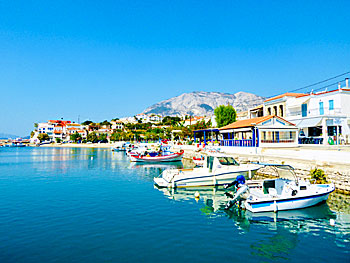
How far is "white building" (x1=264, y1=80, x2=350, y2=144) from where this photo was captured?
3362 centimetres

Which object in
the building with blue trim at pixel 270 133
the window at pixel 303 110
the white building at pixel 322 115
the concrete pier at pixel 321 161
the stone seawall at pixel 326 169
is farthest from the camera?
the window at pixel 303 110

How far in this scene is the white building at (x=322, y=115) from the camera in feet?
110

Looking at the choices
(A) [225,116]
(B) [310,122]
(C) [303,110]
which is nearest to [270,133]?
(B) [310,122]

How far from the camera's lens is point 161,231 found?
11555 millimetres

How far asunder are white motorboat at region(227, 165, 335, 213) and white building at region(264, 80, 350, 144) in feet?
68.2

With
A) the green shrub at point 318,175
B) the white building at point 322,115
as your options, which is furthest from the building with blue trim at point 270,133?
the green shrub at point 318,175

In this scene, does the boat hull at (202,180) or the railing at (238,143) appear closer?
the boat hull at (202,180)

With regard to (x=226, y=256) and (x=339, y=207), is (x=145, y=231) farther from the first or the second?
(x=339, y=207)

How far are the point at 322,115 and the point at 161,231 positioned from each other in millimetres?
31126

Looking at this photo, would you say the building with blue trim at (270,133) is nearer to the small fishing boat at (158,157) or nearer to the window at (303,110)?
the window at (303,110)

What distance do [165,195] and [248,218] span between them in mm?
7290

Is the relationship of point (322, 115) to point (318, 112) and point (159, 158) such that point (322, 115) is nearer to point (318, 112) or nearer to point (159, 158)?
point (318, 112)

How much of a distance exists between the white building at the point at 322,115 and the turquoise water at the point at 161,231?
20.9 m

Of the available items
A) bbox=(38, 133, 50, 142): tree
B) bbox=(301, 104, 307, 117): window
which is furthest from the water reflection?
bbox=(38, 133, 50, 142): tree
